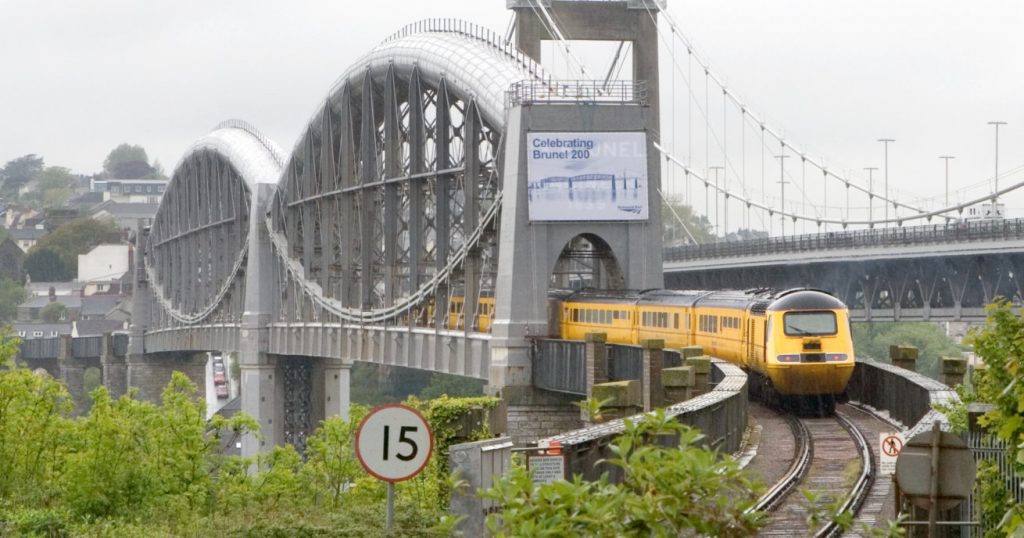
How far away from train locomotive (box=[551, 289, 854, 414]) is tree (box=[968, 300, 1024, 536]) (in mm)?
18229

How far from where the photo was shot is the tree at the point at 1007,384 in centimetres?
1096

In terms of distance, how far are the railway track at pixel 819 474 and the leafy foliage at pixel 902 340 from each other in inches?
3555

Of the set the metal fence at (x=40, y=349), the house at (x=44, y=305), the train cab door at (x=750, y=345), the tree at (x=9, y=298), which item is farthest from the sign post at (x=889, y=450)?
the tree at (x=9, y=298)

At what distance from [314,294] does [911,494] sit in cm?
7278

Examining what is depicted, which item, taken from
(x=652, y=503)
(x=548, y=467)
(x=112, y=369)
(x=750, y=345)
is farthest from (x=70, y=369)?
(x=652, y=503)

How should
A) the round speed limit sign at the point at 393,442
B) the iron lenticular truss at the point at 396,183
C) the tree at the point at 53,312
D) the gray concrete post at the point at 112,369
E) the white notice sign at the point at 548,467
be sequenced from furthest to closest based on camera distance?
1. the tree at the point at 53,312
2. the gray concrete post at the point at 112,369
3. the iron lenticular truss at the point at 396,183
4. the white notice sign at the point at 548,467
5. the round speed limit sign at the point at 393,442

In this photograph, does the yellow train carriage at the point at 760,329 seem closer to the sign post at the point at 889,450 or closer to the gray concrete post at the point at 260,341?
the sign post at the point at 889,450

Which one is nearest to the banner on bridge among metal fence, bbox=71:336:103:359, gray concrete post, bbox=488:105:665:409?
gray concrete post, bbox=488:105:665:409

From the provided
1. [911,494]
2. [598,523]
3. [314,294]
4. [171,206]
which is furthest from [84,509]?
[171,206]

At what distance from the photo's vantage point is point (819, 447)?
103 ft

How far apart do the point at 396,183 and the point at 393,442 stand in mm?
58006

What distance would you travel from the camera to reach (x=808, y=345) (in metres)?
38.4

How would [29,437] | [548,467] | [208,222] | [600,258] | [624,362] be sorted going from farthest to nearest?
[208,222], [600,258], [624,362], [29,437], [548,467]

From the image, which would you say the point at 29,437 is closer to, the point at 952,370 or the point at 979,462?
the point at 952,370
